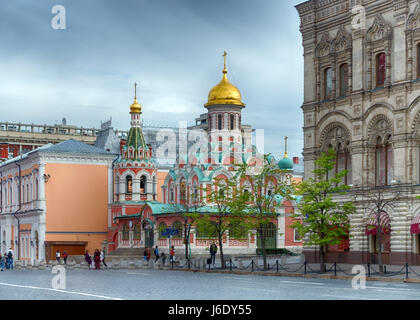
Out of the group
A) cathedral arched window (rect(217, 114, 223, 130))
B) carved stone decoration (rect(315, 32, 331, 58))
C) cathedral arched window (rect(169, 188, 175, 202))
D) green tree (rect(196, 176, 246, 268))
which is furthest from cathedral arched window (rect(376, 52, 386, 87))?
cathedral arched window (rect(169, 188, 175, 202))

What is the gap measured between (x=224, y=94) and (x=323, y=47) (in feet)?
84.3

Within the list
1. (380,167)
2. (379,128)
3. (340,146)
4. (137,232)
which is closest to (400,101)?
(379,128)

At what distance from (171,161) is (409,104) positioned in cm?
4554

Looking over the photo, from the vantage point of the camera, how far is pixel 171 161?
280 ft

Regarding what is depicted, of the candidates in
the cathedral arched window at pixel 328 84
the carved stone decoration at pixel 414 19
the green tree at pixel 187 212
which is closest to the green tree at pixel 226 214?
the green tree at pixel 187 212

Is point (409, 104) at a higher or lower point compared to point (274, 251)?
higher

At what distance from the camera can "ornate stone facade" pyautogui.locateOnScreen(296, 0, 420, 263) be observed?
4212 cm

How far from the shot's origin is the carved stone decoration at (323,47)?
48.0 meters

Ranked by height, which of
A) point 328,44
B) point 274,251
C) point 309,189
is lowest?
point 274,251

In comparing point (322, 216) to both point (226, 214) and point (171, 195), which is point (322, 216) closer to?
point (226, 214)

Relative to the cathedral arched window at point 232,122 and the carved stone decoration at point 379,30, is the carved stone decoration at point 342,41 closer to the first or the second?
the carved stone decoration at point 379,30

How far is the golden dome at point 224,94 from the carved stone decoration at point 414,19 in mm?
32272

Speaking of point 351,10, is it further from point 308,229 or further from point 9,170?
point 9,170
